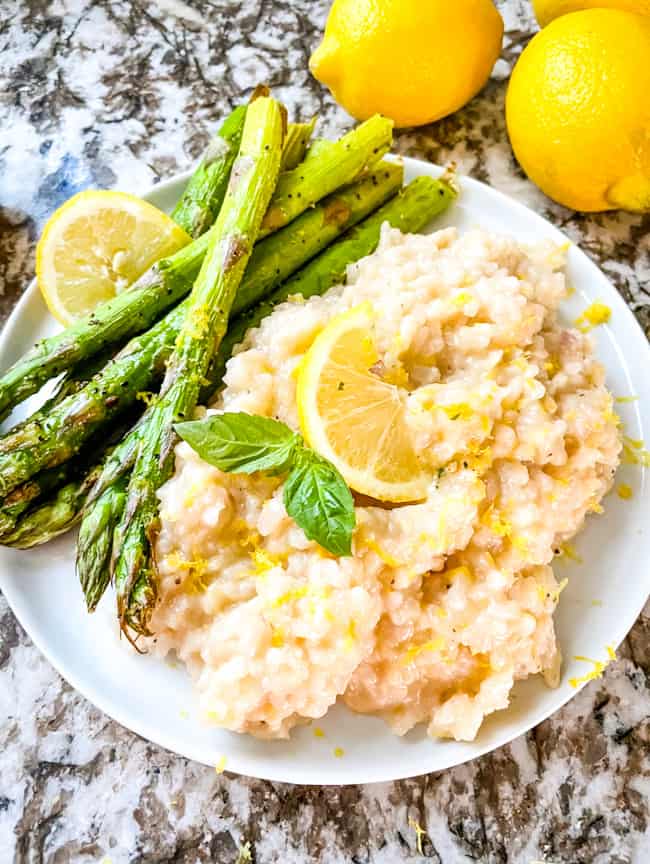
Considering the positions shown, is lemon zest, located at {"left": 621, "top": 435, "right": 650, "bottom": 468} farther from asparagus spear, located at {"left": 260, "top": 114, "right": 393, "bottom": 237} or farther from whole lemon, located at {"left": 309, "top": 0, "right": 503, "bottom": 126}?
whole lemon, located at {"left": 309, "top": 0, "right": 503, "bottom": 126}

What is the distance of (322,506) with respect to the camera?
208cm

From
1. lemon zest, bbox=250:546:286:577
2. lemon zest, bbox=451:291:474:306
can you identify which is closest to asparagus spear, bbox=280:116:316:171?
lemon zest, bbox=451:291:474:306

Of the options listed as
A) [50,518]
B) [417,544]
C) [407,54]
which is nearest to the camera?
[417,544]

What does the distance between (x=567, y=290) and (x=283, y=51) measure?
1.75 meters

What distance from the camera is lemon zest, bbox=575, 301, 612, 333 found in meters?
2.82

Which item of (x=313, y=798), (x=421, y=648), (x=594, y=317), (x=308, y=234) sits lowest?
(x=313, y=798)

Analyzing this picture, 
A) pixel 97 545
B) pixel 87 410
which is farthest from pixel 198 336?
pixel 97 545

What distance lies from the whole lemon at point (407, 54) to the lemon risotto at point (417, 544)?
1.01 meters

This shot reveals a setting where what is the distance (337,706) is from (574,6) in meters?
2.71

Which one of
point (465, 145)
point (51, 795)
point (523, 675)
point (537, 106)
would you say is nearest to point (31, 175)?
point (465, 145)

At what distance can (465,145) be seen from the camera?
3.52 m

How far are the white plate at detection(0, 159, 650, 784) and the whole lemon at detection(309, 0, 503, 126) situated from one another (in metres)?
1.17

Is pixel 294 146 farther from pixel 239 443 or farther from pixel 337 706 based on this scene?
pixel 337 706

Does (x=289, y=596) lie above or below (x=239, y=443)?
below
